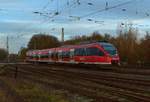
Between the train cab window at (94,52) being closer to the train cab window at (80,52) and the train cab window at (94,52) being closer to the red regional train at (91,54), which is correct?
the red regional train at (91,54)

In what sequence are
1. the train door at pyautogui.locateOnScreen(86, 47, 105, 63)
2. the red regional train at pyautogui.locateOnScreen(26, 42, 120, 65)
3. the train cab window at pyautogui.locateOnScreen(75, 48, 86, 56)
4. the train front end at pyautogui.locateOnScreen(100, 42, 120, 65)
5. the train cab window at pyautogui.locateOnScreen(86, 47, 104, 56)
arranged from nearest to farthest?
the train front end at pyautogui.locateOnScreen(100, 42, 120, 65), the red regional train at pyautogui.locateOnScreen(26, 42, 120, 65), the train door at pyautogui.locateOnScreen(86, 47, 105, 63), the train cab window at pyautogui.locateOnScreen(86, 47, 104, 56), the train cab window at pyautogui.locateOnScreen(75, 48, 86, 56)

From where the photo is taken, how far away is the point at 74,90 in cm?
2361

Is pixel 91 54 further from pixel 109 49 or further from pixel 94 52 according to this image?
pixel 109 49

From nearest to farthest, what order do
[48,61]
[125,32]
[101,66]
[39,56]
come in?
[101,66] → [48,61] → [39,56] → [125,32]

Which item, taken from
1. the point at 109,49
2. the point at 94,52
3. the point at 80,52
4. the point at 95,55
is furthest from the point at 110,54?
the point at 80,52

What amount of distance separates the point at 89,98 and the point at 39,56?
58.4 metres

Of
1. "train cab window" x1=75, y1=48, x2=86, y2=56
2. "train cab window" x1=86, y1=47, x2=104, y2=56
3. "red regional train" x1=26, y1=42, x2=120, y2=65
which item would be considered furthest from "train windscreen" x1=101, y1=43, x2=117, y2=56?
"train cab window" x1=75, y1=48, x2=86, y2=56

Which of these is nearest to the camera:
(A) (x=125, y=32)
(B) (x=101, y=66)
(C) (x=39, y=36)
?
(B) (x=101, y=66)

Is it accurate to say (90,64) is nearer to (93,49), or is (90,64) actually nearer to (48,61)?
(93,49)

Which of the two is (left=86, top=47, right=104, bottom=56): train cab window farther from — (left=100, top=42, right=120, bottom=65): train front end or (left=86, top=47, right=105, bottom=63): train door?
(left=100, top=42, right=120, bottom=65): train front end

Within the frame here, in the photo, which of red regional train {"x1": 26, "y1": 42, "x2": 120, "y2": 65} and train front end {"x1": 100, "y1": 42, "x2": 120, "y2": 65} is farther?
red regional train {"x1": 26, "y1": 42, "x2": 120, "y2": 65}

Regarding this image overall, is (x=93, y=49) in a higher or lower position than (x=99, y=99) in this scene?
higher

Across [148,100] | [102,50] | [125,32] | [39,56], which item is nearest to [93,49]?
[102,50]

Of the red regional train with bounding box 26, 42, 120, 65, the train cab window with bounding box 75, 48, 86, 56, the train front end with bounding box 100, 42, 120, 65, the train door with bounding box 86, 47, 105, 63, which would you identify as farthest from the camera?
the train cab window with bounding box 75, 48, 86, 56
